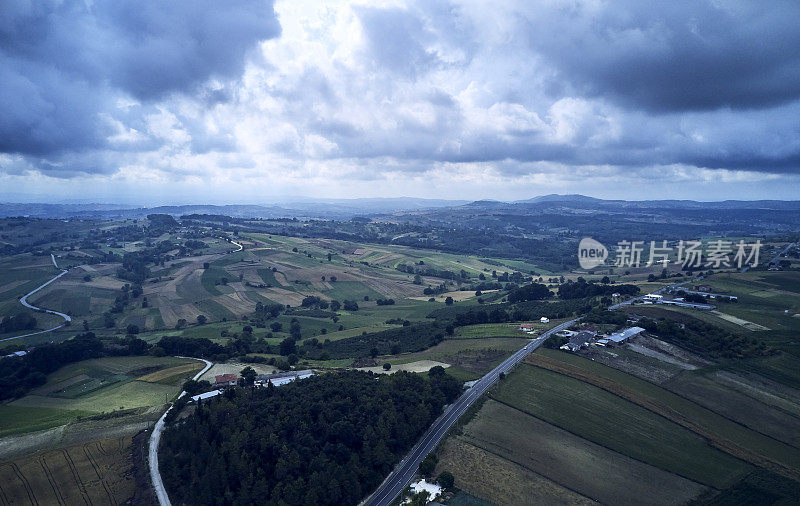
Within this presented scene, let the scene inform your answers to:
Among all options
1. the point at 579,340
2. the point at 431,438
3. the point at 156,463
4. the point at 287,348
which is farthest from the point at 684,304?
the point at 156,463

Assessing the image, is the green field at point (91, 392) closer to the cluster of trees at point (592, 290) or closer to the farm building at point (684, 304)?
the cluster of trees at point (592, 290)

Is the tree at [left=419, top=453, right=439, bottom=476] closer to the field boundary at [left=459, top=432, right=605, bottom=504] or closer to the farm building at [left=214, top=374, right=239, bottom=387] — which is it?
the field boundary at [left=459, top=432, right=605, bottom=504]

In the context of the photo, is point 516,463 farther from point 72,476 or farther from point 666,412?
point 72,476

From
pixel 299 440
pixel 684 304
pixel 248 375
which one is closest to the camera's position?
pixel 299 440

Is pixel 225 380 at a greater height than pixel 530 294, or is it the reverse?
pixel 530 294

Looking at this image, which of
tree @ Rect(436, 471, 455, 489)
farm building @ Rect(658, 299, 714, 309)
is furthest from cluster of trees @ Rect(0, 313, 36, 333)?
farm building @ Rect(658, 299, 714, 309)
